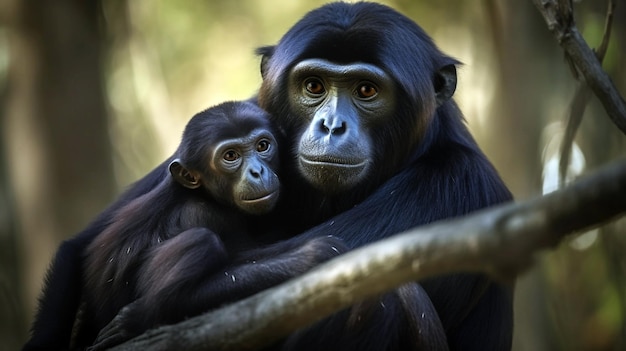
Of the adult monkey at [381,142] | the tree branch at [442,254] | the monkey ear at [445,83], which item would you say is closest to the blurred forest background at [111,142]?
the monkey ear at [445,83]

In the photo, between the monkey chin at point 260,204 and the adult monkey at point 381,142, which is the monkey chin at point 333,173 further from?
the monkey chin at point 260,204

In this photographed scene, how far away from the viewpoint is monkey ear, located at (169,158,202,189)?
6.05 meters

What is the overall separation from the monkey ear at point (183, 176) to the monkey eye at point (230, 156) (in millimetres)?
236

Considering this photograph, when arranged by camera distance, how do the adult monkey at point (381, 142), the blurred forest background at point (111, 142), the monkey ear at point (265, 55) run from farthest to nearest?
the blurred forest background at point (111, 142)
the monkey ear at point (265, 55)
the adult monkey at point (381, 142)

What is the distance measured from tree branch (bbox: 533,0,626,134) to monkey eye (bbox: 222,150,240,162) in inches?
86.7

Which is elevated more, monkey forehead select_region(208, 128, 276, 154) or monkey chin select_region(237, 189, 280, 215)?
monkey forehead select_region(208, 128, 276, 154)

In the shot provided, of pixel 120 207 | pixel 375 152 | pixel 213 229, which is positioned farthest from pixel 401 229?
pixel 120 207

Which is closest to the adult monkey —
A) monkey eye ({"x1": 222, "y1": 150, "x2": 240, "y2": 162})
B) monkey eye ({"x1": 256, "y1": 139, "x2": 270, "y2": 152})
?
monkey eye ({"x1": 256, "y1": 139, "x2": 270, "y2": 152})

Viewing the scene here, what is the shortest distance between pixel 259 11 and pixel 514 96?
9640 mm

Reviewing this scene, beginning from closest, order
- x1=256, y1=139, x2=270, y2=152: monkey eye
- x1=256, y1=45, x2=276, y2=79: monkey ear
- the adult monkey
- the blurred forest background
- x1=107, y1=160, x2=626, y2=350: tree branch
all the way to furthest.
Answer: x1=107, y1=160, x2=626, y2=350: tree branch
the adult monkey
x1=256, y1=139, x2=270, y2=152: monkey eye
x1=256, y1=45, x2=276, y2=79: monkey ear
the blurred forest background

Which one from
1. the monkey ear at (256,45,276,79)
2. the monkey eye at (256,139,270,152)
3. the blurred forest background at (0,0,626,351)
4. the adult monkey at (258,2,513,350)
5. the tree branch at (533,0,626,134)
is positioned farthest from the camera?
the blurred forest background at (0,0,626,351)

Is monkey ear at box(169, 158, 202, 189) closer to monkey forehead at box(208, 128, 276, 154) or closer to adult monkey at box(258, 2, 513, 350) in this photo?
monkey forehead at box(208, 128, 276, 154)

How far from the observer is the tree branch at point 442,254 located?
111 inches

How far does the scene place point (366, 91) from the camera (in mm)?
6020
